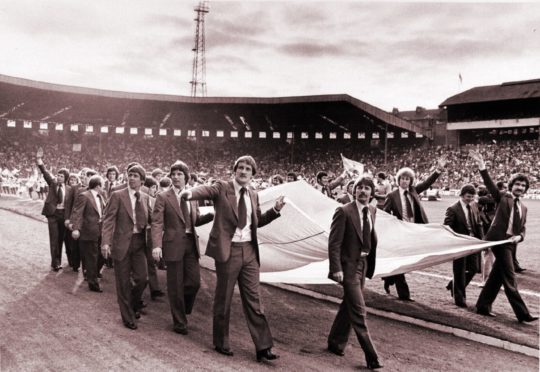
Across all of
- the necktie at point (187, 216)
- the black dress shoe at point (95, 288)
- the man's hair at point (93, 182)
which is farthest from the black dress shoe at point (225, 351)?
the man's hair at point (93, 182)

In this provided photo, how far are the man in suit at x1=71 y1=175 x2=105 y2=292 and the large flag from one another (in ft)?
8.46

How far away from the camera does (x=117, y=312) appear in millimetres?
6234

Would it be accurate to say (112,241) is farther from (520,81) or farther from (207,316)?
(520,81)

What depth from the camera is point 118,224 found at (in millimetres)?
6062

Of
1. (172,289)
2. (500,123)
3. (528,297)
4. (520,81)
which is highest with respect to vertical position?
(520,81)

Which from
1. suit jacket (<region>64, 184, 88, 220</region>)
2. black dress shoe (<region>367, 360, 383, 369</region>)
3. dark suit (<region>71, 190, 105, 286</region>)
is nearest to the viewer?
black dress shoe (<region>367, 360, 383, 369</region>)

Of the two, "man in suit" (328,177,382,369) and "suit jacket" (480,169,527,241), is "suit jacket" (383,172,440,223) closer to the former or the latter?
"suit jacket" (480,169,527,241)

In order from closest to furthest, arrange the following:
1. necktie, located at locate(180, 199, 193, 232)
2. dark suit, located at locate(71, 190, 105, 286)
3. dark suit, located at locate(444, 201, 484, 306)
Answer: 1. necktie, located at locate(180, 199, 193, 232)
2. dark suit, located at locate(444, 201, 484, 306)
3. dark suit, located at locate(71, 190, 105, 286)

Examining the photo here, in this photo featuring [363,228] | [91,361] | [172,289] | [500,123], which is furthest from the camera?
[500,123]

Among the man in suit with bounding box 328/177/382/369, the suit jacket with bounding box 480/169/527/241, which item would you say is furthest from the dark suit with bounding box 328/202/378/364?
the suit jacket with bounding box 480/169/527/241

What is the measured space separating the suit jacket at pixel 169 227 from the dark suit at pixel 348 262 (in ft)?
5.93

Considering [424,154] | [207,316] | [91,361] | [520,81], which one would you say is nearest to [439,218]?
[207,316]

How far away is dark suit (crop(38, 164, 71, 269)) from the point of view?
9.02 metres

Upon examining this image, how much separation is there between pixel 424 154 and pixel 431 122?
22.2 feet
